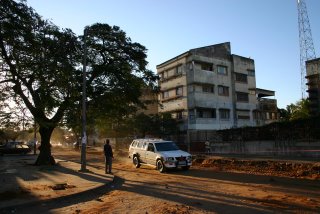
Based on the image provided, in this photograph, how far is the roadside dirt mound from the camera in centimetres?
1781

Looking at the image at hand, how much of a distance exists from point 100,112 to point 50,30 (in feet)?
24.7

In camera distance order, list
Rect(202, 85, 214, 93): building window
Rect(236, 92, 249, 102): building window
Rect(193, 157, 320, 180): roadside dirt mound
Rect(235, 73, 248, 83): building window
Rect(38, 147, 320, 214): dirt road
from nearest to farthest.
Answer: Rect(38, 147, 320, 214): dirt road < Rect(193, 157, 320, 180): roadside dirt mound < Rect(202, 85, 214, 93): building window < Rect(236, 92, 249, 102): building window < Rect(235, 73, 248, 83): building window

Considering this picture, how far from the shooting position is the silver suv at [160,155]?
20.1 m

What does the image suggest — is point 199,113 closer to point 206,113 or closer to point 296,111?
point 206,113

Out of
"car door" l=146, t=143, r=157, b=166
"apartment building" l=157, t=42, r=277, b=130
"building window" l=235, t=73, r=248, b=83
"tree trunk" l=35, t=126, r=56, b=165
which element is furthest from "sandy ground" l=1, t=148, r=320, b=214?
"building window" l=235, t=73, r=248, b=83

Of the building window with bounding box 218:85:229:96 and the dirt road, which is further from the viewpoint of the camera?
the building window with bounding box 218:85:229:96

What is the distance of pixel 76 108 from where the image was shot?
85.1ft

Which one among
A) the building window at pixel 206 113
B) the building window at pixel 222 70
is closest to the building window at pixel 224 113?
the building window at pixel 206 113

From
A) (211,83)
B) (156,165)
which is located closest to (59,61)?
(156,165)

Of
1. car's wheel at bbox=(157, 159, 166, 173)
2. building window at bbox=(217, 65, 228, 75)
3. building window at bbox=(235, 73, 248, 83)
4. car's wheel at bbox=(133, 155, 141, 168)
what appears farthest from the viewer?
building window at bbox=(235, 73, 248, 83)

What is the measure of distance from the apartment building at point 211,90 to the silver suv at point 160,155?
2826cm

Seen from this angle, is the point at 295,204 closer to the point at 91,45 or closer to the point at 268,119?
the point at 91,45

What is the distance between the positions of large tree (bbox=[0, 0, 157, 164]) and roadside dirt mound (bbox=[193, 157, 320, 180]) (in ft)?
27.0

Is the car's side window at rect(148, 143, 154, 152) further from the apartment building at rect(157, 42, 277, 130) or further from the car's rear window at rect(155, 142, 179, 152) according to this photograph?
the apartment building at rect(157, 42, 277, 130)
